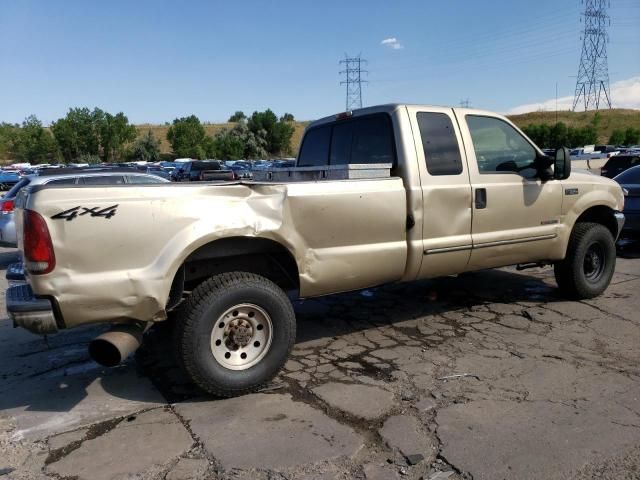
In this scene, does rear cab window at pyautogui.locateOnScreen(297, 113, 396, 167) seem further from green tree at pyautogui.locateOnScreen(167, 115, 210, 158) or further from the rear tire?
green tree at pyautogui.locateOnScreen(167, 115, 210, 158)

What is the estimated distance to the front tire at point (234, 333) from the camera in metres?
3.69

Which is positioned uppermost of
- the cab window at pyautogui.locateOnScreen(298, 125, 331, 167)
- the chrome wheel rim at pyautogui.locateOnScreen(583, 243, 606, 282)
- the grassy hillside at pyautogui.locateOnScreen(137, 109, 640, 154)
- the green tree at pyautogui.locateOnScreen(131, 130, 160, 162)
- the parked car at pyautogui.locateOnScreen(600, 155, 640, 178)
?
the grassy hillside at pyautogui.locateOnScreen(137, 109, 640, 154)

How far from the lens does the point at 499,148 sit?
5469 mm

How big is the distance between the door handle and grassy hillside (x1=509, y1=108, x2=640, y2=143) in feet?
288

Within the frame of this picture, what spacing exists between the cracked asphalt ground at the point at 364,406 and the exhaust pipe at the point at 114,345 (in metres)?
0.48

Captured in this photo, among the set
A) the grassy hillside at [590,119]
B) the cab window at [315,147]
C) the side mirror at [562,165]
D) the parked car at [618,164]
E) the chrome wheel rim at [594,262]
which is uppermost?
the grassy hillside at [590,119]

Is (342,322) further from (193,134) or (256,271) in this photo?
(193,134)

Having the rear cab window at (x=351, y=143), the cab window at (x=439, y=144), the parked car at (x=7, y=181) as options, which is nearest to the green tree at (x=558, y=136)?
the parked car at (x=7, y=181)

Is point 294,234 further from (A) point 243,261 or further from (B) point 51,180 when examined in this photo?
(B) point 51,180

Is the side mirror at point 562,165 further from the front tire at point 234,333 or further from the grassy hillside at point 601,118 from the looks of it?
the grassy hillside at point 601,118

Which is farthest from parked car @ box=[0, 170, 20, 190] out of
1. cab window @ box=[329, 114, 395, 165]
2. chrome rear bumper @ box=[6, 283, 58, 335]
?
chrome rear bumper @ box=[6, 283, 58, 335]

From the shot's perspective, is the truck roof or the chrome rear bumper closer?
the chrome rear bumper

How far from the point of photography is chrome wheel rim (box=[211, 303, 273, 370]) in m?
3.88

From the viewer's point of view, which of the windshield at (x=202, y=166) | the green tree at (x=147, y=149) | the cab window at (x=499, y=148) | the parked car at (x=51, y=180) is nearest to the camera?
the cab window at (x=499, y=148)
